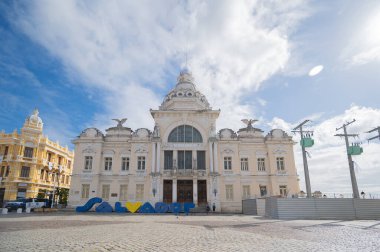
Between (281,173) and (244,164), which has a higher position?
(244,164)

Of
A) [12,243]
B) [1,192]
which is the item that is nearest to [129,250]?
[12,243]

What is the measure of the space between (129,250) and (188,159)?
30339 mm

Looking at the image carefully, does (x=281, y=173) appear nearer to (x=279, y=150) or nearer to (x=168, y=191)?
(x=279, y=150)

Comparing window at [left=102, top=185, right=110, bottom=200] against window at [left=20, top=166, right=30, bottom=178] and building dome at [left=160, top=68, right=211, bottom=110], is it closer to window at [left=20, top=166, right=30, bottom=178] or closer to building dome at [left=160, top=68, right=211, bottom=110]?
building dome at [left=160, top=68, right=211, bottom=110]

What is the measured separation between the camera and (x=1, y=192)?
44.1 m

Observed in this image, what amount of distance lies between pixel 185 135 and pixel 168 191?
868 centimetres

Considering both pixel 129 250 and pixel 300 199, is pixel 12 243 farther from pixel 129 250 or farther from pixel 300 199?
pixel 300 199

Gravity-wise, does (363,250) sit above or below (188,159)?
below

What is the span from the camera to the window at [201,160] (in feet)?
125

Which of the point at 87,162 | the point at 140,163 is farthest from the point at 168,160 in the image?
the point at 87,162

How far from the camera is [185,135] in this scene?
130 feet

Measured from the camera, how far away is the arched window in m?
39.3

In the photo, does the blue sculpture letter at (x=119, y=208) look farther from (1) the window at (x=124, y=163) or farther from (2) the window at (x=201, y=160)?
(2) the window at (x=201, y=160)

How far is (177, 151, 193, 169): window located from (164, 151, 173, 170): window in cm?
118
